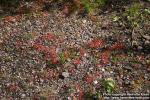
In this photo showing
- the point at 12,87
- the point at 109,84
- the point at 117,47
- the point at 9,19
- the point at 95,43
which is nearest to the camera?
the point at 109,84

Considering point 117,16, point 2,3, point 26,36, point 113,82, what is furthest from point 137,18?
point 2,3

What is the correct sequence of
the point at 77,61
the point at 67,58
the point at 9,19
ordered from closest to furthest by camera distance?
1. the point at 77,61
2. the point at 67,58
3. the point at 9,19

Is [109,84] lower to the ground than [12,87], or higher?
higher

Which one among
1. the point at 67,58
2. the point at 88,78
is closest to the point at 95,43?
the point at 67,58

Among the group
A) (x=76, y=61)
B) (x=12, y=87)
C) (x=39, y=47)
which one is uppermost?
(x=39, y=47)

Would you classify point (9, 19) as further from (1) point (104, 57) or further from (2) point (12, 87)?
(1) point (104, 57)

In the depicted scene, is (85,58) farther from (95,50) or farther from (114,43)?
(114,43)
